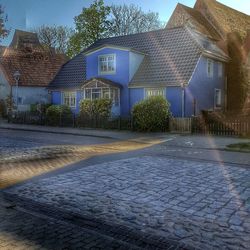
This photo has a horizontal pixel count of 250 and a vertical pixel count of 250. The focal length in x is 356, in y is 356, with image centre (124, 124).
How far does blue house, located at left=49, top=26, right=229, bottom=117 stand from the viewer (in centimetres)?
2614

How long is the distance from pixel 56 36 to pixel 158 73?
4028cm

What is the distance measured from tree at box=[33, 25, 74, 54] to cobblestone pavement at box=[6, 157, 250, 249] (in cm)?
5576

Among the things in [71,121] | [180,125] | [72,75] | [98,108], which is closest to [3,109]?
[72,75]

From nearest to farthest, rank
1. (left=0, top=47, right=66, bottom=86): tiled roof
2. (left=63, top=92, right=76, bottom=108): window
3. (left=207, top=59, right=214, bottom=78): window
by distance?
(left=207, top=59, right=214, bottom=78): window < (left=63, top=92, right=76, bottom=108): window < (left=0, top=47, right=66, bottom=86): tiled roof

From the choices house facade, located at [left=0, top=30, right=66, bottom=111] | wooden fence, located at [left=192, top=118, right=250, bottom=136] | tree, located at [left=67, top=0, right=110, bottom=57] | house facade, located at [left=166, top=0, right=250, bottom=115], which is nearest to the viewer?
wooden fence, located at [left=192, top=118, right=250, bottom=136]

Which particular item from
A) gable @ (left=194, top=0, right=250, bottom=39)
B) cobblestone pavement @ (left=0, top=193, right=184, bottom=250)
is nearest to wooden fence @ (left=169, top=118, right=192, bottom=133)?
cobblestone pavement @ (left=0, top=193, right=184, bottom=250)

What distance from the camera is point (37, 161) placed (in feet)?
36.4

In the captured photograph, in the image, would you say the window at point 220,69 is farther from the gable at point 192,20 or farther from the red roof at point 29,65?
the red roof at point 29,65

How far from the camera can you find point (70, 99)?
33031 millimetres

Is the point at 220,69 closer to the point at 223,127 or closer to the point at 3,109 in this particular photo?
the point at 223,127

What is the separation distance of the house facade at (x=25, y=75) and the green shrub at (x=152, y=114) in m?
17.5

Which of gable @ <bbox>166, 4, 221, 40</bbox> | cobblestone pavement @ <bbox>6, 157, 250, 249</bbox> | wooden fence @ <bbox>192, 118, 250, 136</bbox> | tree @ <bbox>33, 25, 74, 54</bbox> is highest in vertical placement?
tree @ <bbox>33, 25, 74, 54</bbox>

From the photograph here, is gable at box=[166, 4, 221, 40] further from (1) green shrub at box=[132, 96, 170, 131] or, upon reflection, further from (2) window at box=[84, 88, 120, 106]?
(1) green shrub at box=[132, 96, 170, 131]

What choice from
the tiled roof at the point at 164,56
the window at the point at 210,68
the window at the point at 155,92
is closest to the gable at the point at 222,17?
the tiled roof at the point at 164,56
